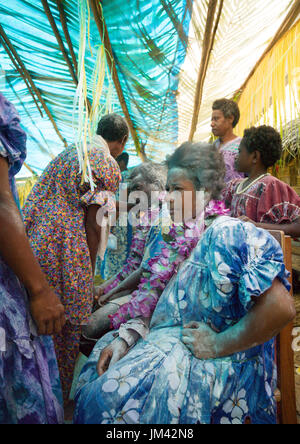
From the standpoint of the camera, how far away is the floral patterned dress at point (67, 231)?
1.61m

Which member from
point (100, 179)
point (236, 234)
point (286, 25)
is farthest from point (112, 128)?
point (286, 25)

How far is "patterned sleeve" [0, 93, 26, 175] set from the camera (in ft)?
2.85

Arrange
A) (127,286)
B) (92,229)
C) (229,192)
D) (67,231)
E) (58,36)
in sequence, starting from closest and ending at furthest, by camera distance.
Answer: (67,231) < (92,229) < (127,286) < (229,192) < (58,36)

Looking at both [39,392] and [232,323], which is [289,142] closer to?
[232,323]

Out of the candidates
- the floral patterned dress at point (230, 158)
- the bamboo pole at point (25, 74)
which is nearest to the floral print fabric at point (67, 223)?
the floral patterned dress at point (230, 158)

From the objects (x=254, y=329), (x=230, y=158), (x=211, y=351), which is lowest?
(x=211, y=351)

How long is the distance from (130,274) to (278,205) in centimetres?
116

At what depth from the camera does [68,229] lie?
1640 mm

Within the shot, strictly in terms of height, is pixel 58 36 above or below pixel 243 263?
above

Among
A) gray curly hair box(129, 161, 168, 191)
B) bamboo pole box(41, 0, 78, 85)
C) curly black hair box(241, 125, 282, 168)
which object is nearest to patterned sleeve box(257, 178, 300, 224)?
curly black hair box(241, 125, 282, 168)

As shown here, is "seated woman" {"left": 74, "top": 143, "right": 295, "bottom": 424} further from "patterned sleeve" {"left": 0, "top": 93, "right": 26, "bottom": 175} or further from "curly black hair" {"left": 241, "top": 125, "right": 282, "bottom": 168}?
"curly black hair" {"left": 241, "top": 125, "right": 282, "bottom": 168}

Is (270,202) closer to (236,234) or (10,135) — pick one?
(236,234)

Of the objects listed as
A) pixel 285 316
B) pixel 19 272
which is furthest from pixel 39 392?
pixel 285 316

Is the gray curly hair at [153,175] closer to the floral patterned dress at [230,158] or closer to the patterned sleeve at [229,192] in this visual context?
the floral patterned dress at [230,158]
